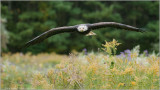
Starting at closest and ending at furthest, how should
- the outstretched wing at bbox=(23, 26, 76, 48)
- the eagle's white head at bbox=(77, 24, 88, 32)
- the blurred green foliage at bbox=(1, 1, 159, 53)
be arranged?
the outstretched wing at bbox=(23, 26, 76, 48) → the eagle's white head at bbox=(77, 24, 88, 32) → the blurred green foliage at bbox=(1, 1, 159, 53)

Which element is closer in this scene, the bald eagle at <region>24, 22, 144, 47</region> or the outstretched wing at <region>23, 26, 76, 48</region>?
the bald eagle at <region>24, 22, 144, 47</region>

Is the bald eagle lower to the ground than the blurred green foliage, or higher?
higher

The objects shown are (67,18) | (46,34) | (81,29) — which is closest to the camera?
(46,34)

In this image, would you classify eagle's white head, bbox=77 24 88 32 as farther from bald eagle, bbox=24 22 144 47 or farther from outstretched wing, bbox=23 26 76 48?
outstretched wing, bbox=23 26 76 48

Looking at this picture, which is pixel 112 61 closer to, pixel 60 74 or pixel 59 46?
pixel 60 74

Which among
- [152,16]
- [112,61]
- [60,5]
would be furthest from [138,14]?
[112,61]

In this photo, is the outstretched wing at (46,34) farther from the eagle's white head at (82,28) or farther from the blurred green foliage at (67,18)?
the blurred green foliage at (67,18)

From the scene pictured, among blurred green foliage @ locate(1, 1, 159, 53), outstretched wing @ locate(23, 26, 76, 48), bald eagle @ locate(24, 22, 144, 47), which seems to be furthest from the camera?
blurred green foliage @ locate(1, 1, 159, 53)

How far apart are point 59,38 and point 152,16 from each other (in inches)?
303

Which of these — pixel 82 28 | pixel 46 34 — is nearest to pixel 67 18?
pixel 82 28

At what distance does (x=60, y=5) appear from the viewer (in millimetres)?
18375

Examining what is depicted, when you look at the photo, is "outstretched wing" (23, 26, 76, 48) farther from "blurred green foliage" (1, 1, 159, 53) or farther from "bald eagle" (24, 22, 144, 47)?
"blurred green foliage" (1, 1, 159, 53)

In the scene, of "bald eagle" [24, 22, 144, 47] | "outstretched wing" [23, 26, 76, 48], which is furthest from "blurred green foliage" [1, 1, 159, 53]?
"outstretched wing" [23, 26, 76, 48]

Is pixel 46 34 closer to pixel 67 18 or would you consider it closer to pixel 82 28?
pixel 82 28
